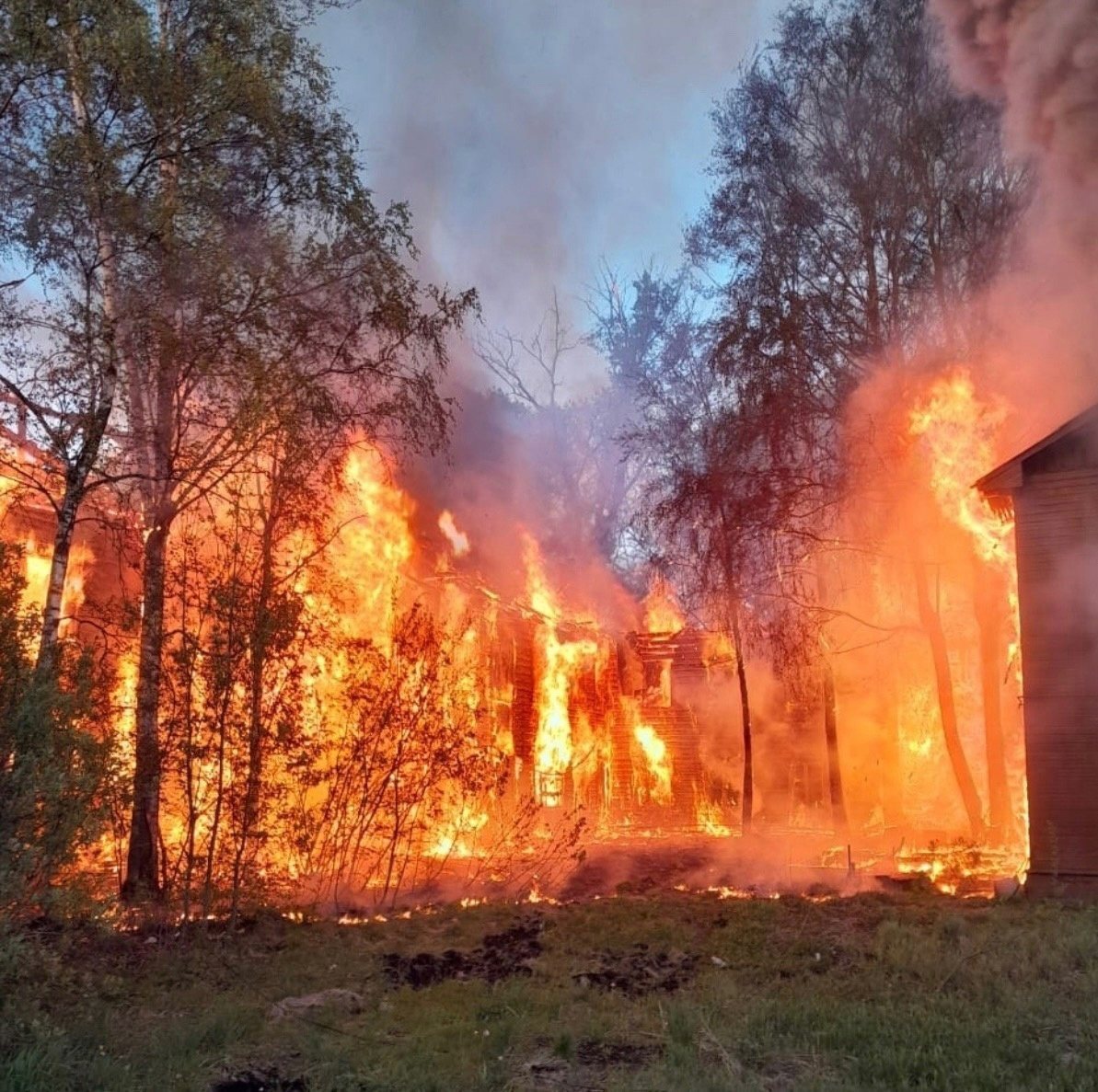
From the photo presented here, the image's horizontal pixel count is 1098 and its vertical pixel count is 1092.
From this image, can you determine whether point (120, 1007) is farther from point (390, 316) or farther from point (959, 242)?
point (959, 242)

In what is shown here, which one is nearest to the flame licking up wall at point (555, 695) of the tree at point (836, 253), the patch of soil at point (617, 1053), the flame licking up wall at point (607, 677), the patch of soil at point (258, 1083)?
the flame licking up wall at point (607, 677)

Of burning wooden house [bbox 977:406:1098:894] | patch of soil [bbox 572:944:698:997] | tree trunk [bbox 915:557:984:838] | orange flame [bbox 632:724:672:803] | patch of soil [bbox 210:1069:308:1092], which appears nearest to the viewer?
patch of soil [bbox 210:1069:308:1092]

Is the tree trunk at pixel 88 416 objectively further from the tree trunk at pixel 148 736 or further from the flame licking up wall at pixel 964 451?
the flame licking up wall at pixel 964 451

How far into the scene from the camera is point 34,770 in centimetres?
601

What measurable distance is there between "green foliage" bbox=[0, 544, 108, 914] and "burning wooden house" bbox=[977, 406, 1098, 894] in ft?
30.8

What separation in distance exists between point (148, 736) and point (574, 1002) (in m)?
4.83

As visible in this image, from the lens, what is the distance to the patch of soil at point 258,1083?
5602 mm

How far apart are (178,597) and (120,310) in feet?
10.1

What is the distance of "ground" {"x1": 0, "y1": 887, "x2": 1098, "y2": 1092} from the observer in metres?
5.63

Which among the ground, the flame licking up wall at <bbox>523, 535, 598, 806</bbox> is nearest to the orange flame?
the flame licking up wall at <bbox>523, 535, 598, 806</bbox>

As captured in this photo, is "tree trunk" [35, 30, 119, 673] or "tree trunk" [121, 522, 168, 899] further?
"tree trunk" [121, 522, 168, 899]

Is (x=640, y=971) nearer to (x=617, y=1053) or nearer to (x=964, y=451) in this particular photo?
(x=617, y=1053)

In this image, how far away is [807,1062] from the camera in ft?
19.1

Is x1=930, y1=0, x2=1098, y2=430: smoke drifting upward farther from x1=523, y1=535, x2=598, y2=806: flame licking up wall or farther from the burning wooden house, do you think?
x1=523, y1=535, x2=598, y2=806: flame licking up wall
